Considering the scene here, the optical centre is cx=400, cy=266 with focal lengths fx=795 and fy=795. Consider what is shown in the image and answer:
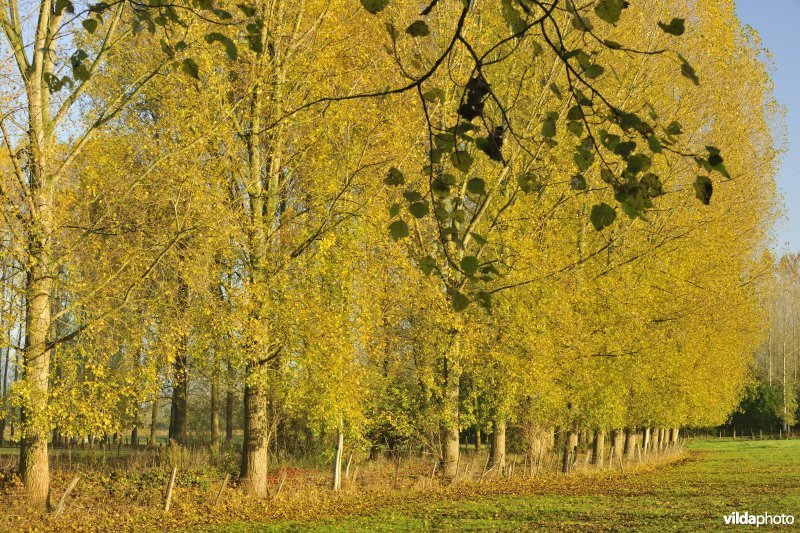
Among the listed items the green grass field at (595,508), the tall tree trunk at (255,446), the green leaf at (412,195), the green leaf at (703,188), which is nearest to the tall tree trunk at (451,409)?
the green grass field at (595,508)

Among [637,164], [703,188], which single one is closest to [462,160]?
[637,164]

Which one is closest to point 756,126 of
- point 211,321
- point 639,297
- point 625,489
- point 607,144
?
point 639,297

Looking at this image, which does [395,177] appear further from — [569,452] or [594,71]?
[569,452]

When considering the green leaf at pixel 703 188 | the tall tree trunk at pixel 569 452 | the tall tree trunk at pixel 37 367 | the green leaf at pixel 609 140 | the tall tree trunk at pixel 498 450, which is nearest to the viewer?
the green leaf at pixel 703 188

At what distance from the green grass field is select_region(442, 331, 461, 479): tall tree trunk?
5.28 feet

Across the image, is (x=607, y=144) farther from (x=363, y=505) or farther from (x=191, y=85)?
(x=363, y=505)

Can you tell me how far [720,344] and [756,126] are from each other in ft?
31.2

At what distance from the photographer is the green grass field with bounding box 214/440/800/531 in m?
13.6

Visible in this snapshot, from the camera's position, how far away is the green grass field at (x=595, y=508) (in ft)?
44.7

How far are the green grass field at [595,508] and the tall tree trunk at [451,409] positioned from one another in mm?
1610

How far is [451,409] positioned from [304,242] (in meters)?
6.61

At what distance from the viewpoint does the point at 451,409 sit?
65.6 ft

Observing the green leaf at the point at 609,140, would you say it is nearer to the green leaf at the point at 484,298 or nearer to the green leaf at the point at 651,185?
the green leaf at the point at 651,185

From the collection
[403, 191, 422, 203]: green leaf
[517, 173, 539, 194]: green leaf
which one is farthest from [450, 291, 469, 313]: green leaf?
Result: [517, 173, 539, 194]: green leaf
